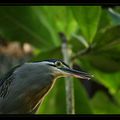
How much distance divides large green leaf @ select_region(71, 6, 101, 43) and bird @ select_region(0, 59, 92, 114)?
21 cm

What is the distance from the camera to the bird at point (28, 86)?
76cm

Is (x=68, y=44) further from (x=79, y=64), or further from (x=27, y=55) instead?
(x=27, y=55)

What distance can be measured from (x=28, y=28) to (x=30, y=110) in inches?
17.1

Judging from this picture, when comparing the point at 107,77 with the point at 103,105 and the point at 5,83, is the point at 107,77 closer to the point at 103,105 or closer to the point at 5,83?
the point at 103,105

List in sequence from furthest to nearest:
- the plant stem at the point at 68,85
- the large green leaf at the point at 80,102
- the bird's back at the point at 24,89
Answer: the large green leaf at the point at 80,102 < the plant stem at the point at 68,85 < the bird's back at the point at 24,89

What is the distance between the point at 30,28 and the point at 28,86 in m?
0.40

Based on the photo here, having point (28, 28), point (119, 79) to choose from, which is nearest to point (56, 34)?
point (28, 28)

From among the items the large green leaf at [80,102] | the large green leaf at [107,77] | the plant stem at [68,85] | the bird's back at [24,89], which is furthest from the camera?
the large green leaf at [107,77]

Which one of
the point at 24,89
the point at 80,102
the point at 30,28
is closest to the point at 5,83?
the point at 24,89

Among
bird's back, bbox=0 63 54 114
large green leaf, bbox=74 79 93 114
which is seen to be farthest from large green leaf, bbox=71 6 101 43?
bird's back, bbox=0 63 54 114

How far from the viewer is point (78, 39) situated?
3.42 ft

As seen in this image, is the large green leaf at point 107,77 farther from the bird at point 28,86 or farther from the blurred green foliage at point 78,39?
the bird at point 28,86

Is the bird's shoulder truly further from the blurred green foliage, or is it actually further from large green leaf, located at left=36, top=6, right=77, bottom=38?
large green leaf, located at left=36, top=6, right=77, bottom=38

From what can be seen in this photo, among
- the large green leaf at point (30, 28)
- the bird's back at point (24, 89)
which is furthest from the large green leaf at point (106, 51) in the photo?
the bird's back at point (24, 89)
